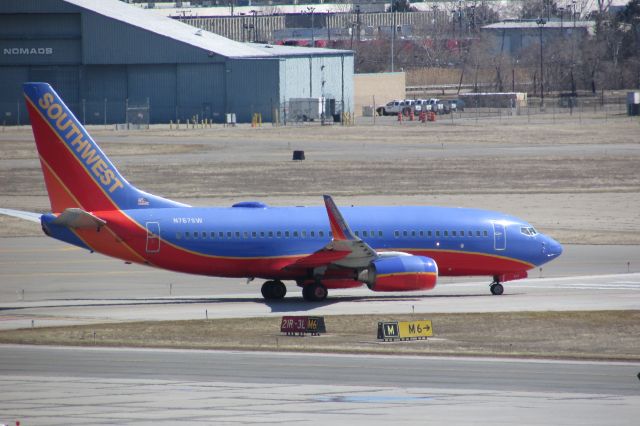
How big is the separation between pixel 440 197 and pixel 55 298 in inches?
1421

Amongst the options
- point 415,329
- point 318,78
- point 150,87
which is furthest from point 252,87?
point 415,329

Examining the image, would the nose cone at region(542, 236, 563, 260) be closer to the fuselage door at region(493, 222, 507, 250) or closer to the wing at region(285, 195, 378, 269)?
the fuselage door at region(493, 222, 507, 250)

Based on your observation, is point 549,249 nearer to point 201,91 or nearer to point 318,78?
point 201,91

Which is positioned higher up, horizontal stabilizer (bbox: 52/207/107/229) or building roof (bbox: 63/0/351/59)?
building roof (bbox: 63/0/351/59)

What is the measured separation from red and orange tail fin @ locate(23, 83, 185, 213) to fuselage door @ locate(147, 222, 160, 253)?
199cm

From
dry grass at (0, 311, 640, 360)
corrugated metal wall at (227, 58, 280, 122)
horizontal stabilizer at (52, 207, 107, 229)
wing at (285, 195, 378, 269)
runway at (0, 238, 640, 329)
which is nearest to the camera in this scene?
dry grass at (0, 311, 640, 360)

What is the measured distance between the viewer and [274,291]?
4972cm

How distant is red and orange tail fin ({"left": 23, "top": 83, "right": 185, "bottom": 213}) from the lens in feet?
155

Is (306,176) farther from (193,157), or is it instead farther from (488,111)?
(488,111)

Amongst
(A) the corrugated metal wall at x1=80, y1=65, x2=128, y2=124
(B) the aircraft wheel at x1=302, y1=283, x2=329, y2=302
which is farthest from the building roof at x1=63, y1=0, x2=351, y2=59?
(B) the aircraft wheel at x1=302, y1=283, x2=329, y2=302

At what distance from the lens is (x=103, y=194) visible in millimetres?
47625

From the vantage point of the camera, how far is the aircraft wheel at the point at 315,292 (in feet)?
160

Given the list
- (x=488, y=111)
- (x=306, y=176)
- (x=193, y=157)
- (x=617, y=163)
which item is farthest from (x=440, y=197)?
Result: (x=488, y=111)

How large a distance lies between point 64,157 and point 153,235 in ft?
14.5
